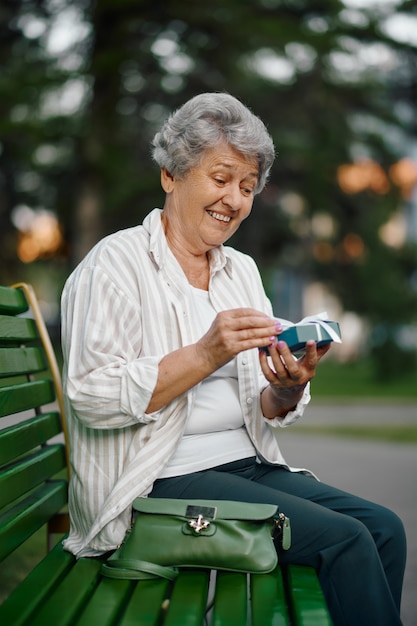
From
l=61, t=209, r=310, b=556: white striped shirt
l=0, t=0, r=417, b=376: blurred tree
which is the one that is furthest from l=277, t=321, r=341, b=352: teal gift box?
l=0, t=0, r=417, b=376: blurred tree

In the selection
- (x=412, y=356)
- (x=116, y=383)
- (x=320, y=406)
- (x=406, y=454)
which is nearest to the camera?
(x=116, y=383)

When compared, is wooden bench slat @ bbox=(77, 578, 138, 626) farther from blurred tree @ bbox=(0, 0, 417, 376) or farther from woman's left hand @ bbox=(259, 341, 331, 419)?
blurred tree @ bbox=(0, 0, 417, 376)

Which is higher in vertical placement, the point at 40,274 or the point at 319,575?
the point at 40,274

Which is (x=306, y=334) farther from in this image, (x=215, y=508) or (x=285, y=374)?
(x=215, y=508)

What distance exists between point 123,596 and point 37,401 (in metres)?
0.91

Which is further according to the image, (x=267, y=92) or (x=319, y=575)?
(x=267, y=92)

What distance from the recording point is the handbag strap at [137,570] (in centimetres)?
218

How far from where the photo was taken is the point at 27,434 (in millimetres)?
2650

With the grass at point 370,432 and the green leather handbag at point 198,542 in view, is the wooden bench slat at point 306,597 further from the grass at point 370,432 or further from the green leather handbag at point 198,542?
the grass at point 370,432

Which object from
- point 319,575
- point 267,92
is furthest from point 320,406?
point 319,575

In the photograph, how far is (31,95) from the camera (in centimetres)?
1346

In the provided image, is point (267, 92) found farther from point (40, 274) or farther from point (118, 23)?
point (40, 274)

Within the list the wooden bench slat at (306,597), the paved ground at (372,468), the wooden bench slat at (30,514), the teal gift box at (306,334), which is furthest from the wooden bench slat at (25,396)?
the paved ground at (372,468)

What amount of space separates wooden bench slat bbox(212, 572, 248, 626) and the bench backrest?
58cm
